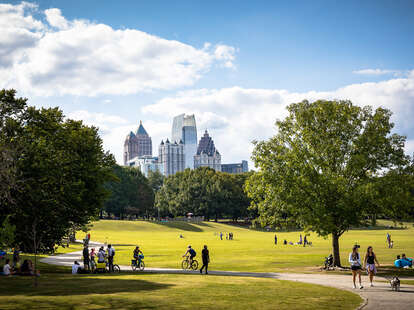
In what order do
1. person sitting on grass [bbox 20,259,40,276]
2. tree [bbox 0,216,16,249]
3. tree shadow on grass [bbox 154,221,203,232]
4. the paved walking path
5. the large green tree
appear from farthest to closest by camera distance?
tree shadow on grass [bbox 154,221,203,232], the large green tree, person sitting on grass [bbox 20,259,40,276], tree [bbox 0,216,16,249], the paved walking path

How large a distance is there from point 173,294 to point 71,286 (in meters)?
6.05

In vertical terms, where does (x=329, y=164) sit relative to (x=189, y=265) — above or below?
above

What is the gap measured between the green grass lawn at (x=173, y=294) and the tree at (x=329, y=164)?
833 cm

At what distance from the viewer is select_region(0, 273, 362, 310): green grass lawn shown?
52.0ft

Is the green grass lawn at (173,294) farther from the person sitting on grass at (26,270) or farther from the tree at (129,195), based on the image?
the tree at (129,195)

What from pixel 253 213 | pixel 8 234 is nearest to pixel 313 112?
pixel 8 234

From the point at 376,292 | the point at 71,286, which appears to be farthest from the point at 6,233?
the point at 376,292

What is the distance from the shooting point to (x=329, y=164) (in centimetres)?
3123

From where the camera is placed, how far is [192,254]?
30.6 metres

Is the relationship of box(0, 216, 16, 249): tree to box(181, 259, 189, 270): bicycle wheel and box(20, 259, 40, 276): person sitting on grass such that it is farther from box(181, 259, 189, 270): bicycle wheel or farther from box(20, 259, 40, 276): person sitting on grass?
box(181, 259, 189, 270): bicycle wheel

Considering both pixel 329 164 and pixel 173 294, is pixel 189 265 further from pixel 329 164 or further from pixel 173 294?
pixel 173 294

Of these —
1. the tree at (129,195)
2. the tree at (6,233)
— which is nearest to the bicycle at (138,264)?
the tree at (6,233)

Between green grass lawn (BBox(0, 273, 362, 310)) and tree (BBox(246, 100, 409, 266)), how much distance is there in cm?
833

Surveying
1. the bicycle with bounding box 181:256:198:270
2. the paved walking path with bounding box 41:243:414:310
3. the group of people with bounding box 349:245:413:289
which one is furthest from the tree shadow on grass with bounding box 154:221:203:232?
the group of people with bounding box 349:245:413:289
